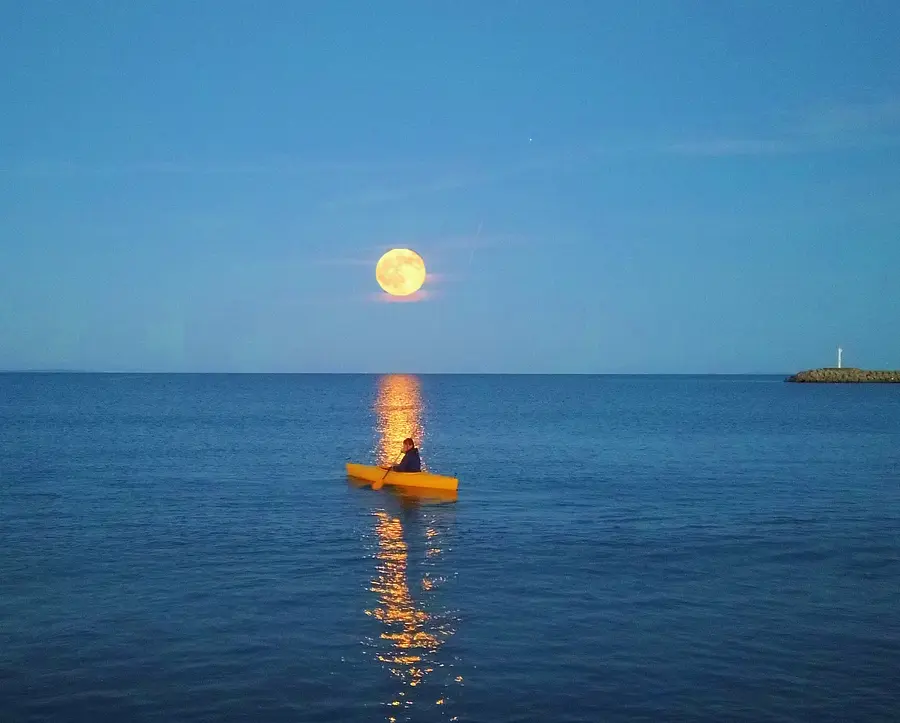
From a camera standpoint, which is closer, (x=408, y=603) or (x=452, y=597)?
(x=408, y=603)

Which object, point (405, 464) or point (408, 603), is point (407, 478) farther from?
point (408, 603)

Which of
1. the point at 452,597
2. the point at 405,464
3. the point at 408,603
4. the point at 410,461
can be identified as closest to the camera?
the point at 408,603

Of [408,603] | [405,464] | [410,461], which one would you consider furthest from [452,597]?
[405,464]

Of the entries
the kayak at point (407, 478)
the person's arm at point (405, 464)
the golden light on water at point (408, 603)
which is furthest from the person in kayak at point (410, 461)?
the golden light on water at point (408, 603)

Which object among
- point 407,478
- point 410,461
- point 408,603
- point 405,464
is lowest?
point 408,603

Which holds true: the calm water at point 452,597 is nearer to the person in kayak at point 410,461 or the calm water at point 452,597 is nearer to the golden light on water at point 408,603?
the golden light on water at point 408,603

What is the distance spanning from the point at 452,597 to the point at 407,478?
15.0 m

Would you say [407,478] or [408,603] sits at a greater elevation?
[407,478]

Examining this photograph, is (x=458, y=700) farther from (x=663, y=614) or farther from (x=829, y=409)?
(x=829, y=409)

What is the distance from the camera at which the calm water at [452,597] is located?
39.2ft

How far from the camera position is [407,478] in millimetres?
31703

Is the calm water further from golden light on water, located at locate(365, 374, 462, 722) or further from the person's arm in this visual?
the person's arm

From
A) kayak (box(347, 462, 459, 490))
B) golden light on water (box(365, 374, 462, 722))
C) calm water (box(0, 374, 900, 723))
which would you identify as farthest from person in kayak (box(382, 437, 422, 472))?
golden light on water (box(365, 374, 462, 722))

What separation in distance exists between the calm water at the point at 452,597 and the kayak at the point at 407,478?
137 centimetres
